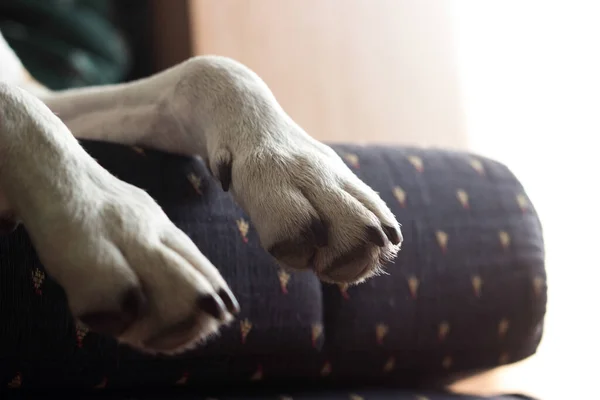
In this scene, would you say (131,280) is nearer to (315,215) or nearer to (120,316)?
(120,316)

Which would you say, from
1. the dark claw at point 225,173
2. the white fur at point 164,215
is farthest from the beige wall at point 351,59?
the dark claw at point 225,173

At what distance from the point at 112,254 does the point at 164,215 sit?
0.09 metres

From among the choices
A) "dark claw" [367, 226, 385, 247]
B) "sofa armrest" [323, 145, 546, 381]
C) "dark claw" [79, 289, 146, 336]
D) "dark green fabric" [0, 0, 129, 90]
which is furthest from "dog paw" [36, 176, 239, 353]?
"dark green fabric" [0, 0, 129, 90]

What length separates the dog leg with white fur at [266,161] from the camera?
0.52 metres

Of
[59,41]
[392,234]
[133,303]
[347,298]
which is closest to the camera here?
[133,303]

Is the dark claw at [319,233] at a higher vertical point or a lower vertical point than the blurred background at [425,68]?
higher

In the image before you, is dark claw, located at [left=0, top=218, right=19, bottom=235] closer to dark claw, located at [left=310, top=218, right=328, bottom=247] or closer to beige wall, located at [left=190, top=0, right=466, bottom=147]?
dark claw, located at [left=310, top=218, right=328, bottom=247]

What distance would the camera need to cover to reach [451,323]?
2.77 ft

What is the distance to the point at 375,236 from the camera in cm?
52

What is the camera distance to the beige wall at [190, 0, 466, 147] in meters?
1.78

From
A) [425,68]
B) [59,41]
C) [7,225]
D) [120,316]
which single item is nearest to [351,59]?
[425,68]

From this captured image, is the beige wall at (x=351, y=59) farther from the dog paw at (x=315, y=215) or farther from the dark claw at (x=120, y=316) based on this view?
the dark claw at (x=120, y=316)

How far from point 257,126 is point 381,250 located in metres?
0.18

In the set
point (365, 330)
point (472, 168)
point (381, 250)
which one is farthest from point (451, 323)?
point (381, 250)
